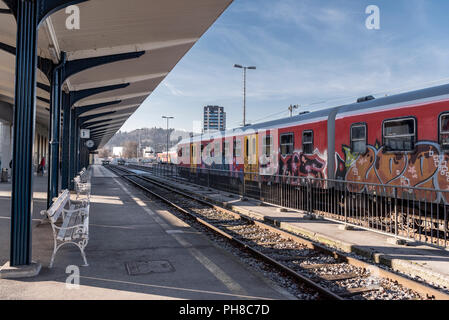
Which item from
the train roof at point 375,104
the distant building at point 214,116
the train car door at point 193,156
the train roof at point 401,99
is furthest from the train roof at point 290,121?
the distant building at point 214,116

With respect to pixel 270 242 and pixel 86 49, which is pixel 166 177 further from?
pixel 270 242

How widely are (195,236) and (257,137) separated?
8.61m

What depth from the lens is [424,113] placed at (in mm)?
7914

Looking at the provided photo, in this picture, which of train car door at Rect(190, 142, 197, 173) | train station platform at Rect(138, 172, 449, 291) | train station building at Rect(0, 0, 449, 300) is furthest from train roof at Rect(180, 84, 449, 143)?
train car door at Rect(190, 142, 197, 173)

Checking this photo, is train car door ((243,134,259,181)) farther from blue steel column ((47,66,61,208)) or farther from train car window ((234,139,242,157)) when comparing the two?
blue steel column ((47,66,61,208))

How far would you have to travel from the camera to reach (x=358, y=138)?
9.98 m

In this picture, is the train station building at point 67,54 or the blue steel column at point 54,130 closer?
the train station building at point 67,54

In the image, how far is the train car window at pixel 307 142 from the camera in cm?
1195

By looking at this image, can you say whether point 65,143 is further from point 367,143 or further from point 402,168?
point 402,168

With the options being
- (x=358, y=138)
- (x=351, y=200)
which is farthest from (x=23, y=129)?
(x=351, y=200)

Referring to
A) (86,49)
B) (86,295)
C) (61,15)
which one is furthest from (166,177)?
(86,295)

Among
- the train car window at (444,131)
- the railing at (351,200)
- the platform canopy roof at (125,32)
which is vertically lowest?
the railing at (351,200)

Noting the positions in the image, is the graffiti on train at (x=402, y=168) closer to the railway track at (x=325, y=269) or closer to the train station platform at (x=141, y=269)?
the railway track at (x=325, y=269)

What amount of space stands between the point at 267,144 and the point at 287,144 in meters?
1.54
